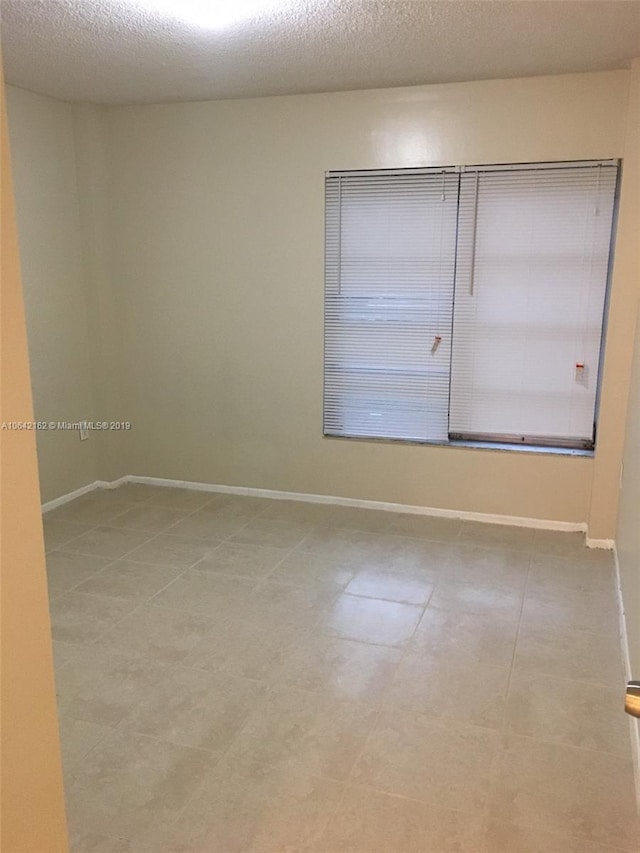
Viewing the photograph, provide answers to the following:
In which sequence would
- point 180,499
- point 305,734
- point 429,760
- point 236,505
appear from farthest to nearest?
point 180,499 < point 236,505 < point 305,734 < point 429,760

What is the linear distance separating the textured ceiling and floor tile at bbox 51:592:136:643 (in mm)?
2532

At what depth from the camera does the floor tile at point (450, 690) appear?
2309mm

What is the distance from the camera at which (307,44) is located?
309cm

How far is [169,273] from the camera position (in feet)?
14.7

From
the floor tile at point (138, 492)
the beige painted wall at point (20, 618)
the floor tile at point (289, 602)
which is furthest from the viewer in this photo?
the floor tile at point (138, 492)

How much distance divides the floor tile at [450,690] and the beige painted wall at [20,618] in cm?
150

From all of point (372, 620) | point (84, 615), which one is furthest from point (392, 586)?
point (84, 615)

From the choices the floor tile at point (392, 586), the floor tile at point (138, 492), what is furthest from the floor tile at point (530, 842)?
the floor tile at point (138, 492)

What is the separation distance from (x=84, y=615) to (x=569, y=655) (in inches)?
82.5

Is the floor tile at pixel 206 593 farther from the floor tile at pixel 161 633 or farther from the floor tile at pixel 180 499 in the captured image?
the floor tile at pixel 180 499

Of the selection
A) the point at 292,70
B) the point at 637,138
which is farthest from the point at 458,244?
the point at 292,70

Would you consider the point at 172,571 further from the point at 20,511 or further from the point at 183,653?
the point at 20,511

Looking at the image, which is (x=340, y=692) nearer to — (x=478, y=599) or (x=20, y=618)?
(x=478, y=599)

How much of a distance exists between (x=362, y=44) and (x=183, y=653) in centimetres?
282
